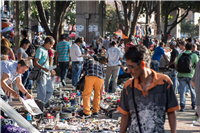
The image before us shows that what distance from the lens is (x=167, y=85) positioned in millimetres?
3074

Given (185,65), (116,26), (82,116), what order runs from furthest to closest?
(116,26) → (185,65) → (82,116)

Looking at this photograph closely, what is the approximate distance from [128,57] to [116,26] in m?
64.6

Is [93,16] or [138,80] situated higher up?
[93,16]

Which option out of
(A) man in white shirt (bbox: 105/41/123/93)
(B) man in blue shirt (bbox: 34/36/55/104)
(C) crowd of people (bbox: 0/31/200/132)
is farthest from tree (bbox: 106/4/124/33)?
(B) man in blue shirt (bbox: 34/36/55/104)

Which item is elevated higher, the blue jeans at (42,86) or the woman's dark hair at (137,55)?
the woman's dark hair at (137,55)

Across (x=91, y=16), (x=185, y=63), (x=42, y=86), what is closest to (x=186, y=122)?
(x=185, y=63)

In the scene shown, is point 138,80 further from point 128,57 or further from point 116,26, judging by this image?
point 116,26

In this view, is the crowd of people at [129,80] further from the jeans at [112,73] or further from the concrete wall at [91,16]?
the concrete wall at [91,16]

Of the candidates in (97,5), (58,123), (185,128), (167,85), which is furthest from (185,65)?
(97,5)

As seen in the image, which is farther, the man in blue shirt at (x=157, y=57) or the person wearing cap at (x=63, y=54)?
the man in blue shirt at (x=157, y=57)

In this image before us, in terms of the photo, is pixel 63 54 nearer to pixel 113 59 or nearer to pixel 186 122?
pixel 113 59

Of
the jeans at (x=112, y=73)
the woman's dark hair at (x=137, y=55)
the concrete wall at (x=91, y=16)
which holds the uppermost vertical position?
the concrete wall at (x=91, y=16)

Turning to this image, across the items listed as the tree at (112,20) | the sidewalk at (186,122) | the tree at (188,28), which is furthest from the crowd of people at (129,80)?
the tree at (188,28)

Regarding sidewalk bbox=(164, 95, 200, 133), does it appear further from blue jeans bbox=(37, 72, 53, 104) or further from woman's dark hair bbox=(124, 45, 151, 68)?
woman's dark hair bbox=(124, 45, 151, 68)
